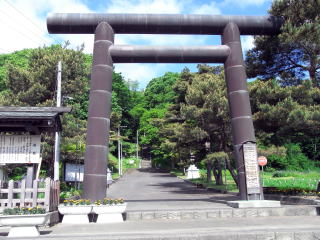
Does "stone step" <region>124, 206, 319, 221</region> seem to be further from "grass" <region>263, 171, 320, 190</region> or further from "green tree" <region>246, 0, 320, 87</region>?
"green tree" <region>246, 0, 320, 87</region>

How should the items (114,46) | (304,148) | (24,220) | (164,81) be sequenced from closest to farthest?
(24,220), (114,46), (304,148), (164,81)

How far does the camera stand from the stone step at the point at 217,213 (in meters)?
9.64

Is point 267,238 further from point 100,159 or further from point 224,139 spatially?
point 224,139

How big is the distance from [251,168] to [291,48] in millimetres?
6325

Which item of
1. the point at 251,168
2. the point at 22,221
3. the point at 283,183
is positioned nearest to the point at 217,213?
the point at 251,168

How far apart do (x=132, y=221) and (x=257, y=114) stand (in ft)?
26.9

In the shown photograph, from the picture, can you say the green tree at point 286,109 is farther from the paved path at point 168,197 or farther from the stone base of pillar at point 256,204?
the paved path at point 168,197

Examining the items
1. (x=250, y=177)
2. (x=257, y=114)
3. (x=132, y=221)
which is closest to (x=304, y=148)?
(x=257, y=114)

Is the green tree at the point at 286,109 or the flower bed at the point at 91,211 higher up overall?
the green tree at the point at 286,109

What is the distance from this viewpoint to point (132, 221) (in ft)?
31.2

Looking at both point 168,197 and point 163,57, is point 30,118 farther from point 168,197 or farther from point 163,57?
point 168,197

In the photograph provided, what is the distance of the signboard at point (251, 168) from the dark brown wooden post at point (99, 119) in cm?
529

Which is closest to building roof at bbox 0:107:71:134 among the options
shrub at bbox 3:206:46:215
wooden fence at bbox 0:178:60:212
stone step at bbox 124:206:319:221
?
wooden fence at bbox 0:178:60:212

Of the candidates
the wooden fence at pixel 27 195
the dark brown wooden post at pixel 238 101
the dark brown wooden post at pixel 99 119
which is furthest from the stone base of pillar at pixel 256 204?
the wooden fence at pixel 27 195
